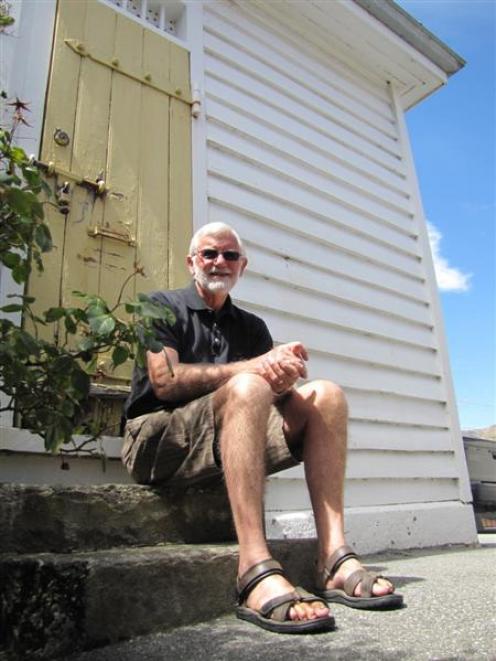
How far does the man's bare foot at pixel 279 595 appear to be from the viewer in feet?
3.82

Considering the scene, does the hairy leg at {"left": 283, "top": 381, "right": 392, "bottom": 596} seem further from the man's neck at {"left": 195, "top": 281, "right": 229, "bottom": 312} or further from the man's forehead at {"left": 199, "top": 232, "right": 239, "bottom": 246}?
Result: the man's forehead at {"left": 199, "top": 232, "right": 239, "bottom": 246}

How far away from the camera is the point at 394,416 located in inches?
132

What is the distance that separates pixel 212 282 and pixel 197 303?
95 millimetres

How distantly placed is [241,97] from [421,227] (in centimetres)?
174

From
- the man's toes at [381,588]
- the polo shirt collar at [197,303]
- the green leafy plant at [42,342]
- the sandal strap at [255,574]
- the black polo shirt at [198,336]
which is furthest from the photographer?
the polo shirt collar at [197,303]

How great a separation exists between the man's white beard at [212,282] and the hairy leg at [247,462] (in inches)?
22.7

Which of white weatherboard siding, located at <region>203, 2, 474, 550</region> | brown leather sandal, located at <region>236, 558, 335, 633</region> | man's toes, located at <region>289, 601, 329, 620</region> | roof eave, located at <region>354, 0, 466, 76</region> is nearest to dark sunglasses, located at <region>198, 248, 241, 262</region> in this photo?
white weatherboard siding, located at <region>203, 2, 474, 550</region>

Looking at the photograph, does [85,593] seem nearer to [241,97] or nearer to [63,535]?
[63,535]

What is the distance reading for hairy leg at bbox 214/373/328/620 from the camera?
1.28 m

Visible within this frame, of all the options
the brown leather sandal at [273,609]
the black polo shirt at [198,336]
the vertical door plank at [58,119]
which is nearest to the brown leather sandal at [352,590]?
the brown leather sandal at [273,609]

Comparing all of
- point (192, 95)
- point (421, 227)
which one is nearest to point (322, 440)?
point (192, 95)

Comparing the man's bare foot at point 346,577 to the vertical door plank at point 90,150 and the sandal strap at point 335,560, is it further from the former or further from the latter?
the vertical door plank at point 90,150

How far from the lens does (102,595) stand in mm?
1127

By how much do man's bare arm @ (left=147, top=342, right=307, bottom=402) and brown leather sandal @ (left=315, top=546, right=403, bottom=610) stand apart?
493mm
